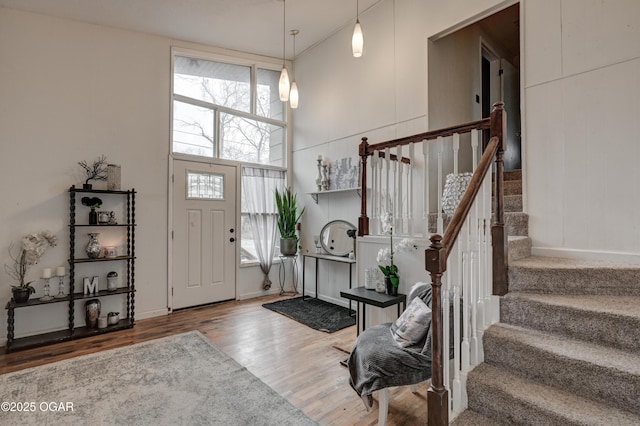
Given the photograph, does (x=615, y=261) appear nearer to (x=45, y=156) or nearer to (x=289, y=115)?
(x=289, y=115)

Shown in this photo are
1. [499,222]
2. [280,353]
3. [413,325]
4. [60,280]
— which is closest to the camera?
[413,325]

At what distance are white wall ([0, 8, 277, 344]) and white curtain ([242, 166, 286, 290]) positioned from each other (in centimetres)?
124

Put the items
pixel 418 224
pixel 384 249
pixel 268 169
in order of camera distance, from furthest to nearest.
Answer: pixel 268 169, pixel 418 224, pixel 384 249

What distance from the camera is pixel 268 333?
3633 mm

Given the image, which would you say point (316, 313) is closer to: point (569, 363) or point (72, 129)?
point (569, 363)

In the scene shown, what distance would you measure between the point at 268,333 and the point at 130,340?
151cm

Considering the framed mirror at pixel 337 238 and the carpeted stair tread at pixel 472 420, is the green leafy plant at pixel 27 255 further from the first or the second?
the carpeted stair tread at pixel 472 420

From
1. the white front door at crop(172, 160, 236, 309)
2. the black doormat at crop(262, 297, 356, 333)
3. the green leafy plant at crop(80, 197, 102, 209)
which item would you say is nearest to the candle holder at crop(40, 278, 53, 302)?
the green leafy plant at crop(80, 197, 102, 209)

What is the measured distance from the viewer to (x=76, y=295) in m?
3.67

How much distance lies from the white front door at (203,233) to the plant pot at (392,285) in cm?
296

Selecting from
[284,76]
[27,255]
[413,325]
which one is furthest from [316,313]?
[27,255]

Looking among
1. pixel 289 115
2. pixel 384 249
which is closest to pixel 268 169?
pixel 289 115

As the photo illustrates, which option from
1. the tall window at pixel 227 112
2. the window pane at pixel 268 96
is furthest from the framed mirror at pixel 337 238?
the window pane at pixel 268 96

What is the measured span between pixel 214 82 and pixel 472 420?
16.9 ft
